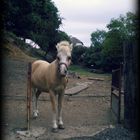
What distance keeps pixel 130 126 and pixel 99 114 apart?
172 cm

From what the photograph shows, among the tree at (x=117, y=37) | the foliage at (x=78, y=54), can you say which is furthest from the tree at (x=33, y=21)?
the tree at (x=117, y=37)

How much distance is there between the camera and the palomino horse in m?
6.38

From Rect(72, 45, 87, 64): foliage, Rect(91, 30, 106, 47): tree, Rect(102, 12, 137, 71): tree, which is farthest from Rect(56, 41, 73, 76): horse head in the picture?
Rect(72, 45, 87, 64): foliage

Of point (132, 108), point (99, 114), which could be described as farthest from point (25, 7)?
point (132, 108)

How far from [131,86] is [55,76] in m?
1.31

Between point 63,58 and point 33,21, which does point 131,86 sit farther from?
point 33,21

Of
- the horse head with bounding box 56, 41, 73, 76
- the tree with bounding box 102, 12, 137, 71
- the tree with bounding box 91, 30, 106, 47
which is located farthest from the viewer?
the tree with bounding box 91, 30, 106, 47

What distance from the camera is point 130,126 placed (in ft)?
21.5

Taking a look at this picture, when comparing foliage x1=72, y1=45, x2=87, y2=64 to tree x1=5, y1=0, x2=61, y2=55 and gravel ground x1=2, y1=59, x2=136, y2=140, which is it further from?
gravel ground x1=2, y1=59, x2=136, y2=140

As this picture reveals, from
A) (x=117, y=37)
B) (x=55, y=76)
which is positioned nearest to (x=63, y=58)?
(x=55, y=76)

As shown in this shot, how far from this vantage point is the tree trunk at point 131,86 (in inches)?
257

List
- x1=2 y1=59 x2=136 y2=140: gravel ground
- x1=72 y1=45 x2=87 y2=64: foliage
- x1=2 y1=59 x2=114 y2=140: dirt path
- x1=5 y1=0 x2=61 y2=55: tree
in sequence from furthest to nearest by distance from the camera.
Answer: x1=72 y1=45 x2=87 y2=64: foliage < x1=5 y1=0 x2=61 y2=55: tree < x1=2 y1=59 x2=114 y2=140: dirt path < x1=2 y1=59 x2=136 y2=140: gravel ground

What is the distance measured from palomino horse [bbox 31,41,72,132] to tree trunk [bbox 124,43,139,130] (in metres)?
1.03

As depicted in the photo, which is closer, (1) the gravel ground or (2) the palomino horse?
(1) the gravel ground
